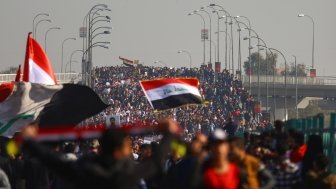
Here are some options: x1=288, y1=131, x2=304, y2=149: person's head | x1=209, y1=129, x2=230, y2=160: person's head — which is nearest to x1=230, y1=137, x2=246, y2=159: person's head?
x1=209, y1=129, x2=230, y2=160: person's head

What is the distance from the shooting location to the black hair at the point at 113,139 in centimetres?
1026

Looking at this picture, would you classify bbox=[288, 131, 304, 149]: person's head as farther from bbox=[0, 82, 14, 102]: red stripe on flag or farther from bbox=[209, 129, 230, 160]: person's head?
bbox=[0, 82, 14, 102]: red stripe on flag

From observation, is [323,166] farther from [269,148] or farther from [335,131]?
[335,131]

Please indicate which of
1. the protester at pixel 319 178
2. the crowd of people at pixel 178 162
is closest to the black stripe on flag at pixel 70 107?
the crowd of people at pixel 178 162

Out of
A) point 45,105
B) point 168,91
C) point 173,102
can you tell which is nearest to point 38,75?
point 168,91

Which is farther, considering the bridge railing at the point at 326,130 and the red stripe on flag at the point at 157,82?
the red stripe on flag at the point at 157,82

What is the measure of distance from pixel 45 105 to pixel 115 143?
574 inches

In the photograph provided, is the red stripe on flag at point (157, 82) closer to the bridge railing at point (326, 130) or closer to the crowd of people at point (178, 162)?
the crowd of people at point (178, 162)

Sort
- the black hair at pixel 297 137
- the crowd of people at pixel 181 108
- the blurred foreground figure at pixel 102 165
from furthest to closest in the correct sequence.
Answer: the crowd of people at pixel 181 108, the black hair at pixel 297 137, the blurred foreground figure at pixel 102 165

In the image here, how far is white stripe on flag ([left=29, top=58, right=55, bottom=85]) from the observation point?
2862 centimetres

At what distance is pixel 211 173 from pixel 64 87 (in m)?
14.0

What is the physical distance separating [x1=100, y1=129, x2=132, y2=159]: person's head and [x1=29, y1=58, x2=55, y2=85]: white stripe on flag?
59.6 ft

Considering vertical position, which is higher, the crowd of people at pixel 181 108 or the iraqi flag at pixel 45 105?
the iraqi flag at pixel 45 105

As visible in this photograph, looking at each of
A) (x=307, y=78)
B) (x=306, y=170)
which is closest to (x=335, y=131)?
(x=306, y=170)
